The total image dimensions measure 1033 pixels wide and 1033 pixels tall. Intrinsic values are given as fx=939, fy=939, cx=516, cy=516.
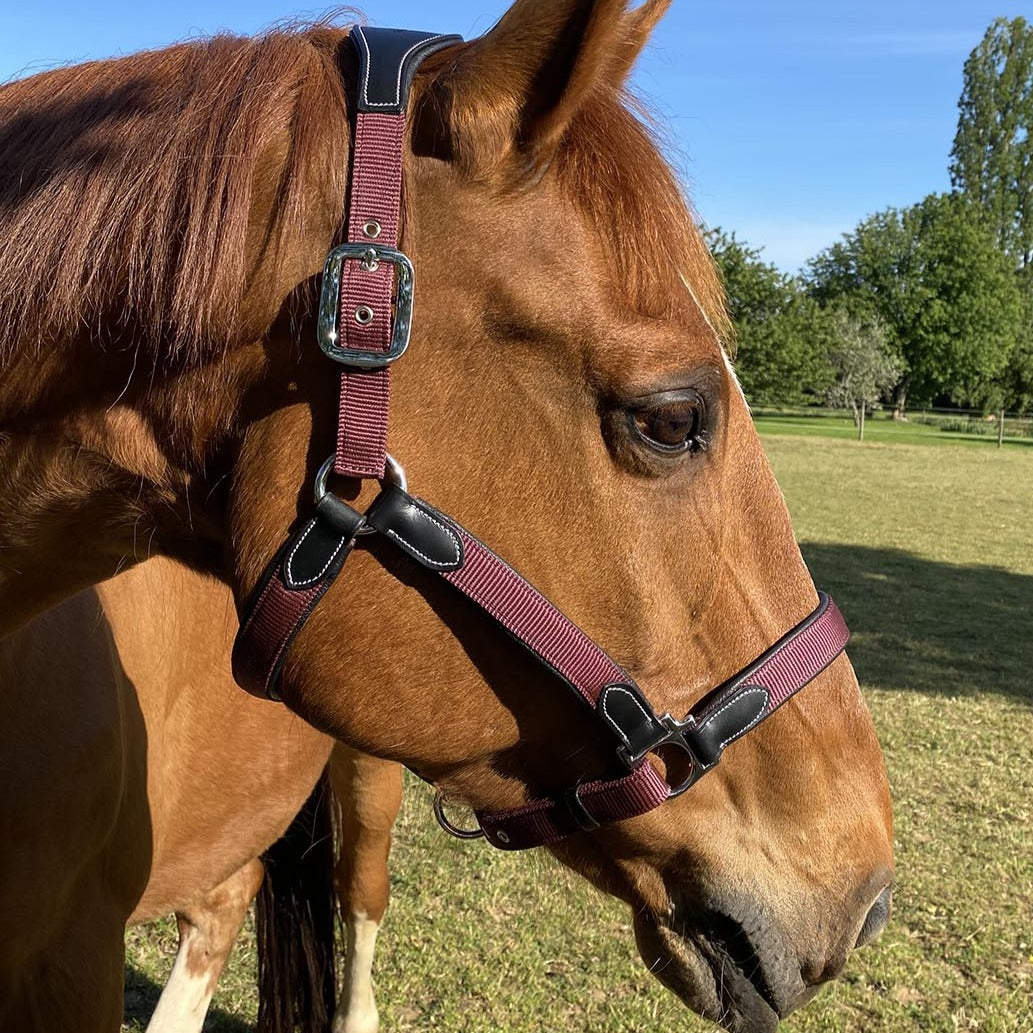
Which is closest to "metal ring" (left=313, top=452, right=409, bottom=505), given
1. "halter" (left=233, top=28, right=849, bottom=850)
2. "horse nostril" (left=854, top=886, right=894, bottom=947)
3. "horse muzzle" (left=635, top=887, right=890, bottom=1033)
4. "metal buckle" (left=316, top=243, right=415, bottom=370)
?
"halter" (left=233, top=28, right=849, bottom=850)

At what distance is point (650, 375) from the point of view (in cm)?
113

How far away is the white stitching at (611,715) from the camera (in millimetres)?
1208

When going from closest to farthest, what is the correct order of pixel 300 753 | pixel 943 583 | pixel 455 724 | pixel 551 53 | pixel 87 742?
pixel 551 53, pixel 455 724, pixel 87 742, pixel 300 753, pixel 943 583

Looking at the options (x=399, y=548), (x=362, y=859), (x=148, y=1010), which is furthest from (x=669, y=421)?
(x=148, y=1010)

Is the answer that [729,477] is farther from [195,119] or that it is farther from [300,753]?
[300,753]

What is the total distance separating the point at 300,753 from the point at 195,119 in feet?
6.73

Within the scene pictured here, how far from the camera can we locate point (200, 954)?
9.63 ft

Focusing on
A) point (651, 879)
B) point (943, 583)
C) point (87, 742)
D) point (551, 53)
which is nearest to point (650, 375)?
point (551, 53)

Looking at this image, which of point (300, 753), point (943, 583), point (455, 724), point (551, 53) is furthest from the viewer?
point (943, 583)

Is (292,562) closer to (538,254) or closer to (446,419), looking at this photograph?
(446,419)

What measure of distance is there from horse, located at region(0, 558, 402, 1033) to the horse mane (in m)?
0.76

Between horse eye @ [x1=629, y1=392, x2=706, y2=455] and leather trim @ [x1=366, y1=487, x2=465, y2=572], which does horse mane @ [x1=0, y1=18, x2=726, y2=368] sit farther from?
leather trim @ [x1=366, y1=487, x2=465, y2=572]

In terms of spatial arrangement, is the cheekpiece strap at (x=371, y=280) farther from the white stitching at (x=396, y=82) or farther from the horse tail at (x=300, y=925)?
the horse tail at (x=300, y=925)

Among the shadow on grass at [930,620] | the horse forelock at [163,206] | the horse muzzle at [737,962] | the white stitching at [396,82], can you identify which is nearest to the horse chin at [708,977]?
the horse muzzle at [737,962]
